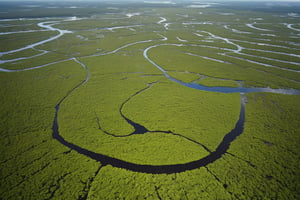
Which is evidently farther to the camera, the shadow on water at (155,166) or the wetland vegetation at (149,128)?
the shadow on water at (155,166)

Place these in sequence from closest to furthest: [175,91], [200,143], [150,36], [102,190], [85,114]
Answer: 1. [102,190]
2. [200,143]
3. [85,114]
4. [175,91]
5. [150,36]

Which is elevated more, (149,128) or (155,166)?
(149,128)

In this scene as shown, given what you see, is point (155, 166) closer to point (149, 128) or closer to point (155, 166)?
point (155, 166)

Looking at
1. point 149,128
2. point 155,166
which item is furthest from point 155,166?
point 149,128

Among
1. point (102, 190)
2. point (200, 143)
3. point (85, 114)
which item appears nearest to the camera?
point (102, 190)

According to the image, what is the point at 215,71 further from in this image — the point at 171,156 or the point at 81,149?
the point at 81,149

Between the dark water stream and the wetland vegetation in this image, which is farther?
the dark water stream

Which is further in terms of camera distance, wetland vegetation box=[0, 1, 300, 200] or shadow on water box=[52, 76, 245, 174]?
shadow on water box=[52, 76, 245, 174]

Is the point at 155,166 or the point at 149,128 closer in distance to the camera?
the point at 155,166

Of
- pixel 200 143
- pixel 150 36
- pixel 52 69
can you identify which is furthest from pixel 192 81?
pixel 150 36

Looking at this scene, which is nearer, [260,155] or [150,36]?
[260,155]

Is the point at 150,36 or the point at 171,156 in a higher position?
the point at 150,36
